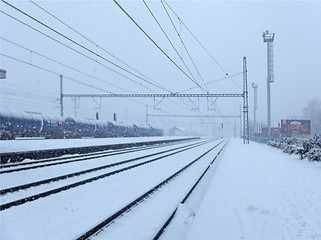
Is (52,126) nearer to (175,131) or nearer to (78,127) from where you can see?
(78,127)

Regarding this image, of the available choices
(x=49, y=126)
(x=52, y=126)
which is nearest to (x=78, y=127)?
(x=52, y=126)

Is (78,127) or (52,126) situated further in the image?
(78,127)

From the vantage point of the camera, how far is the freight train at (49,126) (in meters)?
29.7

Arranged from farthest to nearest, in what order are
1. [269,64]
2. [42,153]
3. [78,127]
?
[78,127] → [269,64] → [42,153]

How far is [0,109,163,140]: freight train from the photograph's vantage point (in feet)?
97.3

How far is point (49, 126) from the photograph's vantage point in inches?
1405

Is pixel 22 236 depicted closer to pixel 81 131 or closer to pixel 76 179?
pixel 76 179

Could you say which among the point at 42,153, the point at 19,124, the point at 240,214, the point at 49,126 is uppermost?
the point at 19,124

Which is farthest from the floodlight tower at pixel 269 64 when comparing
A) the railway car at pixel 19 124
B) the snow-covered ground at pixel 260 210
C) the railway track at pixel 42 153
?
the railway car at pixel 19 124

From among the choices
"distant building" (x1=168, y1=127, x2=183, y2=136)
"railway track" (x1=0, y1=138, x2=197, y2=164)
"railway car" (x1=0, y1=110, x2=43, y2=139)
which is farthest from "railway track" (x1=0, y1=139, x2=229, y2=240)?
"distant building" (x1=168, y1=127, x2=183, y2=136)

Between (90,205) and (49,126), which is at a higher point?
(49,126)

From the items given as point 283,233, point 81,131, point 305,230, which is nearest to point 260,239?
point 283,233

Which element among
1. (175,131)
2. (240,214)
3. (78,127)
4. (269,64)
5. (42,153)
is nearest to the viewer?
(240,214)

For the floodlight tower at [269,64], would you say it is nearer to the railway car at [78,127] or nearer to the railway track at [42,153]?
the railway track at [42,153]
